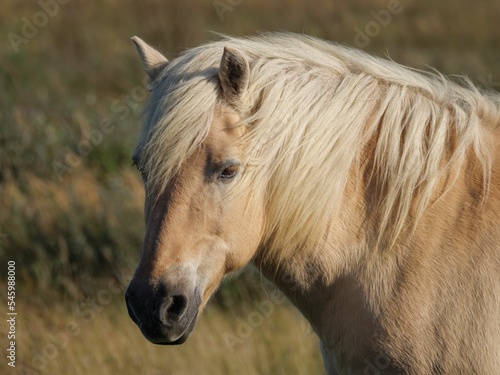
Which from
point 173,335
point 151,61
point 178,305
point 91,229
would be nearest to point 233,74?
point 151,61

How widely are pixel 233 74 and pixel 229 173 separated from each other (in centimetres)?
35

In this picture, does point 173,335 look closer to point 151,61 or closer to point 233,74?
point 233,74

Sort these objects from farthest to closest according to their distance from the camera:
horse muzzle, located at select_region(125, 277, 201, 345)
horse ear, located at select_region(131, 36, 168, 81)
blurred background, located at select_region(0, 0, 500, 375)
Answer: blurred background, located at select_region(0, 0, 500, 375) < horse ear, located at select_region(131, 36, 168, 81) < horse muzzle, located at select_region(125, 277, 201, 345)

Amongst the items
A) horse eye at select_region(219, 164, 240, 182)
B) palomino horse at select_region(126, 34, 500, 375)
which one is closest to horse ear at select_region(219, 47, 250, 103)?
palomino horse at select_region(126, 34, 500, 375)

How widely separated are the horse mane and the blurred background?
75cm

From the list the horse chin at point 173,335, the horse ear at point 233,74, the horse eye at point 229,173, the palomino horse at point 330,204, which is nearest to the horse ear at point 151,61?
the palomino horse at point 330,204

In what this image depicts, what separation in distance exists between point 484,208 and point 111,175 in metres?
5.87

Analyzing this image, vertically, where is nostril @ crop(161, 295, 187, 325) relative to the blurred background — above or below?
above

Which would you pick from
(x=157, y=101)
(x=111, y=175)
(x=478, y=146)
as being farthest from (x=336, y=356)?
(x=111, y=175)

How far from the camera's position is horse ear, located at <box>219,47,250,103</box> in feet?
8.35

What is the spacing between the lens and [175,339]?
2537 millimetres

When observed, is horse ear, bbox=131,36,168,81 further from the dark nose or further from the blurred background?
the blurred background

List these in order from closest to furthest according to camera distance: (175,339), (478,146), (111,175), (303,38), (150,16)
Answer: (175,339) < (478,146) < (303,38) < (111,175) < (150,16)

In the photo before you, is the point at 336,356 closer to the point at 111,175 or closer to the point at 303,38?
the point at 303,38
